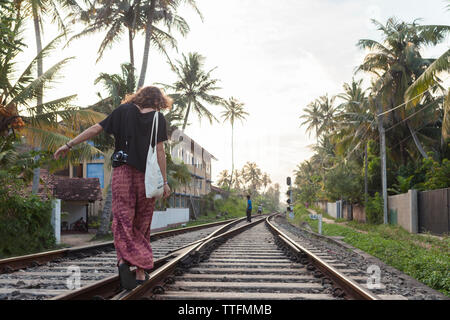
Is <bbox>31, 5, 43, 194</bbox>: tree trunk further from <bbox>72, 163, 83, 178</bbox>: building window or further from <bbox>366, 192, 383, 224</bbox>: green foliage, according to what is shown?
<bbox>366, 192, 383, 224</bbox>: green foliage

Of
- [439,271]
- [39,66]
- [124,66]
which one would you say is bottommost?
[439,271]

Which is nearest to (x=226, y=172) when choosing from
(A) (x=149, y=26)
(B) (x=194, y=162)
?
(B) (x=194, y=162)

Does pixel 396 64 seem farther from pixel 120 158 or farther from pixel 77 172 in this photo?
pixel 120 158

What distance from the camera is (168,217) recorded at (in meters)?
22.4

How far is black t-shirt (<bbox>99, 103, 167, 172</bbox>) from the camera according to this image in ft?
12.5

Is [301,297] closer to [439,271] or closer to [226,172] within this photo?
[439,271]

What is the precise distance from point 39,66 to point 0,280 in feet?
33.5

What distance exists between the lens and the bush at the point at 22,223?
909 centimetres

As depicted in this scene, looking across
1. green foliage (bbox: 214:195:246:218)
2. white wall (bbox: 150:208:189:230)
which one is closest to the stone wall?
white wall (bbox: 150:208:189:230)

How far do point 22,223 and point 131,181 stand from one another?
7257 millimetres

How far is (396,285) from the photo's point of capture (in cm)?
490

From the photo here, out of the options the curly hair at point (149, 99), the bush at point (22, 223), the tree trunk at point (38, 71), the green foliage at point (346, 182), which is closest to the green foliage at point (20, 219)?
the bush at point (22, 223)

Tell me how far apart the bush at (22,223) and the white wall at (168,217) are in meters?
7.58
